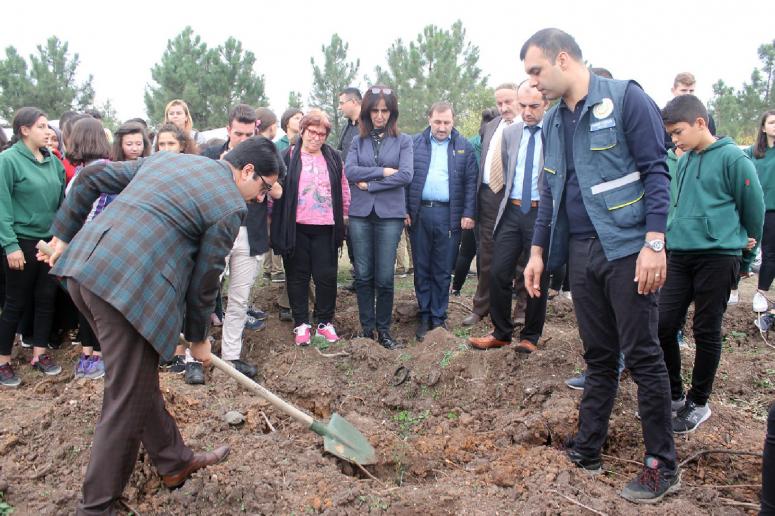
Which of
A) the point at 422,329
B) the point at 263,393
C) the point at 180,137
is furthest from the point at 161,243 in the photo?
the point at 422,329

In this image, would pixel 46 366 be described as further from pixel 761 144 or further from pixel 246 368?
pixel 761 144

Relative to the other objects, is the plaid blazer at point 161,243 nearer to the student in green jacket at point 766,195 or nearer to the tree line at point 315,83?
the student in green jacket at point 766,195

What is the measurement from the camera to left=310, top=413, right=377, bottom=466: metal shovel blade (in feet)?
11.1

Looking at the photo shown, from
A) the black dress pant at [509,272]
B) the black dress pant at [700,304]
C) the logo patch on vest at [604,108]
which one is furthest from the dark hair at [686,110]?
the black dress pant at [509,272]

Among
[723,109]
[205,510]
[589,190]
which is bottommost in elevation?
[205,510]

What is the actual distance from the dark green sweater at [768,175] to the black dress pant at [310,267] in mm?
4572

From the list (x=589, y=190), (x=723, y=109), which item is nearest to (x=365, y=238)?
(x=589, y=190)

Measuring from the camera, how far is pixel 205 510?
2857 mm

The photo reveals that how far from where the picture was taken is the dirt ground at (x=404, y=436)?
2900 mm

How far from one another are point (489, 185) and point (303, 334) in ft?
7.41

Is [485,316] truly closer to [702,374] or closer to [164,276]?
[702,374]

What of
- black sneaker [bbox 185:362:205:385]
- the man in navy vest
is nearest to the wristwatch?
the man in navy vest

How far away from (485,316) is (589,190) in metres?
3.27

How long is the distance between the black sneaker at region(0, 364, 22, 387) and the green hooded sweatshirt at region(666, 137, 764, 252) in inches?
195
